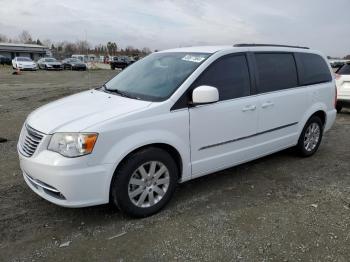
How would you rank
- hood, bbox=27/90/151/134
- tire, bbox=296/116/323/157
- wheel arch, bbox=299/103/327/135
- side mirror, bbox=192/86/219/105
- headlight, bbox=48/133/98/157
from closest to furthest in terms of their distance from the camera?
1. headlight, bbox=48/133/98/157
2. hood, bbox=27/90/151/134
3. side mirror, bbox=192/86/219/105
4. wheel arch, bbox=299/103/327/135
5. tire, bbox=296/116/323/157

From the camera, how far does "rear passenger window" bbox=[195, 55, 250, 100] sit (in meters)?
4.23

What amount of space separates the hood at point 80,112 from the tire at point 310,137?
300 centimetres

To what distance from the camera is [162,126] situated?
12.2 ft

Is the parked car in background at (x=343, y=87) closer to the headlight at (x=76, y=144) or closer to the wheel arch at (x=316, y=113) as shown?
the wheel arch at (x=316, y=113)

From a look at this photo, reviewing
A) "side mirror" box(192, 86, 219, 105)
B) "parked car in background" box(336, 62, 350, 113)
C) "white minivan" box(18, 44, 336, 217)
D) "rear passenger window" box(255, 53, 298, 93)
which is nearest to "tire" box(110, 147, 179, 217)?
"white minivan" box(18, 44, 336, 217)

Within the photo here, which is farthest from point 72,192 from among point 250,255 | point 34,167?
point 250,255

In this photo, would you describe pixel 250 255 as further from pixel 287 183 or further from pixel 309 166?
pixel 309 166

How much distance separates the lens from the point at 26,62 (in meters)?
37.6

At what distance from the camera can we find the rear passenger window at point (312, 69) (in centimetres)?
559

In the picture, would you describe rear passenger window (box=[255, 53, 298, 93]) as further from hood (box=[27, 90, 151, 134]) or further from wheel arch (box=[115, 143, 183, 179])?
hood (box=[27, 90, 151, 134])

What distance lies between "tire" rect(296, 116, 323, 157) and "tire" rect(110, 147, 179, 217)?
265 cm

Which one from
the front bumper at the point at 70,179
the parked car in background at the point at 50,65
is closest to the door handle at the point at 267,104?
the front bumper at the point at 70,179

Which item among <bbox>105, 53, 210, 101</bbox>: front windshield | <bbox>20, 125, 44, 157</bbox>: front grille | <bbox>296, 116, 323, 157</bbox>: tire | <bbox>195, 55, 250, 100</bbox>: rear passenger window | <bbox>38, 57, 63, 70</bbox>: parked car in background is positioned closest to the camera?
<bbox>20, 125, 44, 157</bbox>: front grille

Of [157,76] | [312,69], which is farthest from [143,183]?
[312,69]
